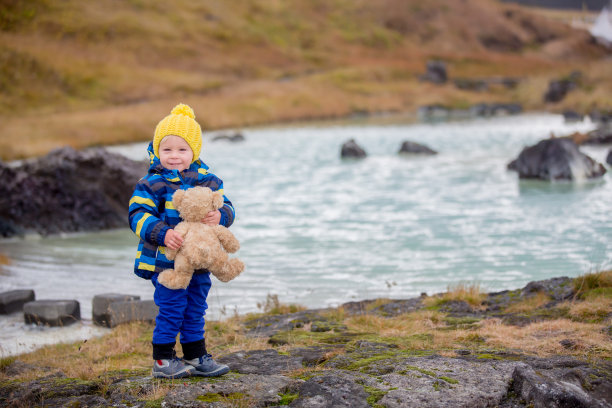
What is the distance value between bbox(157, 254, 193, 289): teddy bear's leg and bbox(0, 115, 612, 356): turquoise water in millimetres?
4521

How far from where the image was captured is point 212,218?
566 cm

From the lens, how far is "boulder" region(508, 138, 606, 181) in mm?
23141

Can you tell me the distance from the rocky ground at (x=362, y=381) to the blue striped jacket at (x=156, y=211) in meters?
Result: 1.02

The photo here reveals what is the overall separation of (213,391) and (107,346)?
3.51 m

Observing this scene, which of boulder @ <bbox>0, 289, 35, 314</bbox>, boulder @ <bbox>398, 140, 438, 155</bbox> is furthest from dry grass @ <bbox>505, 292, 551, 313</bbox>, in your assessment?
boulder @ <bbox>398, 140, 438, 155</bbox>

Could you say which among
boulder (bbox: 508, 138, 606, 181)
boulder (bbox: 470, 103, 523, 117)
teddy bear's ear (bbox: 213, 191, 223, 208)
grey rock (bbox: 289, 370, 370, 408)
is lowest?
grey rock (bbox: 289, 370, 370, 408)

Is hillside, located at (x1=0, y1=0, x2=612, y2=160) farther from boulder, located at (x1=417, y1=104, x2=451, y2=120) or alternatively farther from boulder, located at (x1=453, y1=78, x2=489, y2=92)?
boulder, located at (x1=417, y1=104, x2=451, y2=120)

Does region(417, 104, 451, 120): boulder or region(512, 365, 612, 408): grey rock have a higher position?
region(417, 104, 451, 120): boulder

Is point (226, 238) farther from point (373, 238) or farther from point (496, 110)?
point (496, 110)

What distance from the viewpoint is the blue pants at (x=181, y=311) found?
5.57 metres

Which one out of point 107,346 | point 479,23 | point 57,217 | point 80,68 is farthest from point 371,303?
point 479,23

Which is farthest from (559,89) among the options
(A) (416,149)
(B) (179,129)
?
(B) (179,129)

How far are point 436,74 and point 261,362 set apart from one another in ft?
287

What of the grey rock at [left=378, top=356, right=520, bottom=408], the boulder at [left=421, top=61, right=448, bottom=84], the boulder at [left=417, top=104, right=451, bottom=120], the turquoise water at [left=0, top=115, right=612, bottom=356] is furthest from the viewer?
the boulder at [left=421, top=61, right=448, bottom=84]
